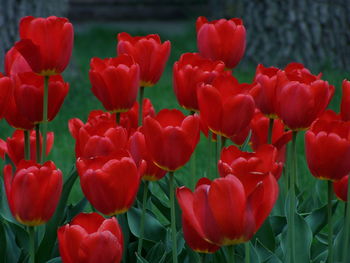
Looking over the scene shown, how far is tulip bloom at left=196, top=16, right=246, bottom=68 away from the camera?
1979 mm

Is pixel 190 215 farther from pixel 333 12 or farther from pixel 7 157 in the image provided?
pixel 333 12

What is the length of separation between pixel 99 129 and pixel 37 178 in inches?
9.3

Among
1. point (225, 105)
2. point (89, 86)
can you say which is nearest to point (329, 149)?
point (225, 105)

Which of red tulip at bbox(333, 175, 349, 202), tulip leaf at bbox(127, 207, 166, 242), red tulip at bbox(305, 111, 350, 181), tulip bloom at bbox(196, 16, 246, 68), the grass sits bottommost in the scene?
the grass

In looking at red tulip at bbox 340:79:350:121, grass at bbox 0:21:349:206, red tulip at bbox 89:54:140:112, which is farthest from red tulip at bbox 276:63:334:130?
grass at bbox 0:21:349:206

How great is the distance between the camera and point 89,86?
644 centimetres

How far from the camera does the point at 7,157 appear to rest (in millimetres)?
2104

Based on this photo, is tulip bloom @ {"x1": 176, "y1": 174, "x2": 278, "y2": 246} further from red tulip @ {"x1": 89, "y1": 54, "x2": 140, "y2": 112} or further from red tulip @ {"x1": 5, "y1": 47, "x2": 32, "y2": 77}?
red tulip @ {"x1": 5, "y1": 47, "x2": 32, "y2": 77}

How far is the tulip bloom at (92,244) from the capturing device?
1.33 metres

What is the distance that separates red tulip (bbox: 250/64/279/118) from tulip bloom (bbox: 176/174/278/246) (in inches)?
21.2

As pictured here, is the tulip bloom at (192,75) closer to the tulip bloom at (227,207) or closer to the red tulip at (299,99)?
the red tulip at (299,99)

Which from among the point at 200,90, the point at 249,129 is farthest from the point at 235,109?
the point at 249,129

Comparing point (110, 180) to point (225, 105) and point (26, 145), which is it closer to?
point (225, 105)

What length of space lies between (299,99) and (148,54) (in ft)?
1.69
